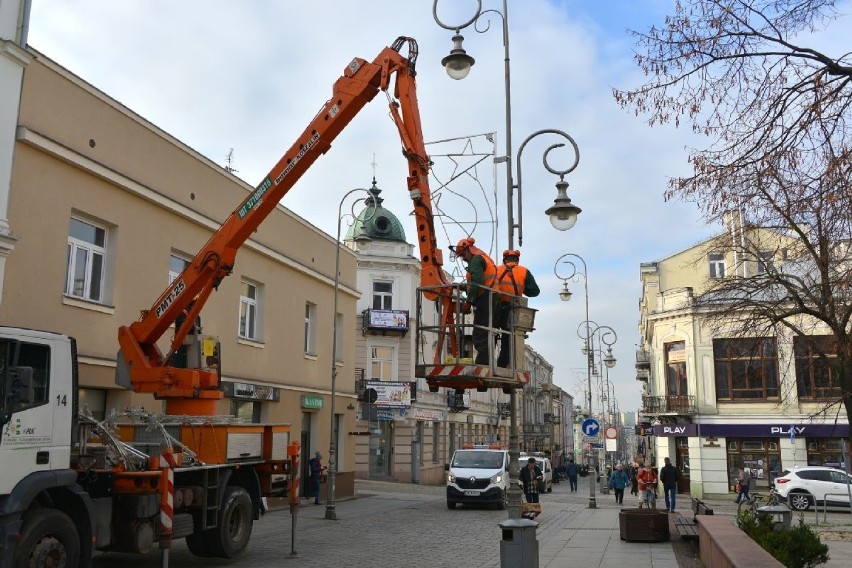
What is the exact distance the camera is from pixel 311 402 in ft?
83.7

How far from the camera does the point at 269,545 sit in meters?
15.0

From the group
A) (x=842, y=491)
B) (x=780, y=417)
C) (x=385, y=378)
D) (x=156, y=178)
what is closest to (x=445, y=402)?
(x=385, y=378)

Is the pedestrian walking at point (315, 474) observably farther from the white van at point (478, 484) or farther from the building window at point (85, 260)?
the building window at point (85, 260)

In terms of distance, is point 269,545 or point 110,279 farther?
point 110,279

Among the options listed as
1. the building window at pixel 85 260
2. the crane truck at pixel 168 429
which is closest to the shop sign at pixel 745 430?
the crane truck at pixel 168 429

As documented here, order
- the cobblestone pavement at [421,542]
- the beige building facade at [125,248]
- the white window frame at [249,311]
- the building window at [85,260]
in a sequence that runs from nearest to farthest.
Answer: the cobblestone pavement at [421,542] < the beige building facade at [125,248] < the building window at [85,260] < the white window frame at [249,311]

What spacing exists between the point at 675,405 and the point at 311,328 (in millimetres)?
19475

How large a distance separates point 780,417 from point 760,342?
18.3 meters

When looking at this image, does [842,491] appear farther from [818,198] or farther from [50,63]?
[50,63]

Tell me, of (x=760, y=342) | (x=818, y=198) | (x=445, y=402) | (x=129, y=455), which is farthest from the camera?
(x=445, y=402)

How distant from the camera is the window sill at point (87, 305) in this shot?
14.8 meters

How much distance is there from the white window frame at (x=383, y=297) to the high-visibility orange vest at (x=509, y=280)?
3311 cm

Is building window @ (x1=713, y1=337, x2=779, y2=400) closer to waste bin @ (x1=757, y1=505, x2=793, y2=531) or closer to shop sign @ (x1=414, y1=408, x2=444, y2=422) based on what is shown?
shop sign @ (x1=414, y1=408, x2=444, y2=422)

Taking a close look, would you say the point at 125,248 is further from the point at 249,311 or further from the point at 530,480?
the point at 530,480
